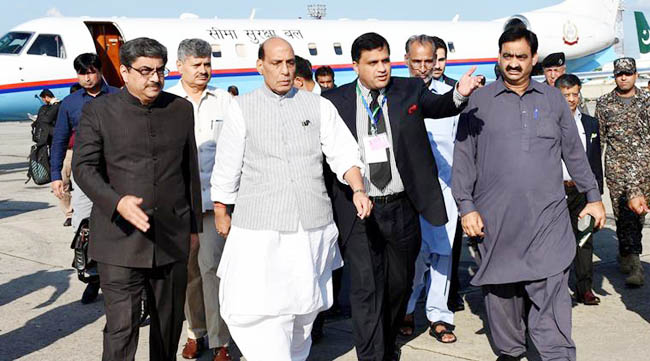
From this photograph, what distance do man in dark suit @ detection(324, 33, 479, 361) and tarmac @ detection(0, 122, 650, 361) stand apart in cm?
61

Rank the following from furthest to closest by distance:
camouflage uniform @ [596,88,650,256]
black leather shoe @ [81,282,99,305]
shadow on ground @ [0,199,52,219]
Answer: shadow on ground @ [0,199,52,219]
black leather shoe @ [81,282,99,305]
camouflage uniform @ [596,88,650,256]

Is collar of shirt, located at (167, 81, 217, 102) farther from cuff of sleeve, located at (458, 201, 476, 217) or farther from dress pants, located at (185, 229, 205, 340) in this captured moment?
cuff of sleeve, located at (458, 201, 476, 217)

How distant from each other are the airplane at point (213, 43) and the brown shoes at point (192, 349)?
12.9m

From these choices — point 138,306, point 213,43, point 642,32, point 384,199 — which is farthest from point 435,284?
point 642,32

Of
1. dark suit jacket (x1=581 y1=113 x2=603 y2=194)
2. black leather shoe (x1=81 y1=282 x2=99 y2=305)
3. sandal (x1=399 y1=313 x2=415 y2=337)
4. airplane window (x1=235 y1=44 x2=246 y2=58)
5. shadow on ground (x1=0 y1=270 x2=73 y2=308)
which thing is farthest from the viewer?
airplane window (x1=235 y1=44 x2=246 y2=58)

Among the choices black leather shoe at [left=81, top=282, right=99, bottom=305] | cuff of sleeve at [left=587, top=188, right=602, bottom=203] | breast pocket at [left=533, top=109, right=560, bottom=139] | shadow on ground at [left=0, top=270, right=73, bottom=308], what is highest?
breast pocket at [left=533, top=109, right=560, bottom=139]

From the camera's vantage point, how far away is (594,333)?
236 inches

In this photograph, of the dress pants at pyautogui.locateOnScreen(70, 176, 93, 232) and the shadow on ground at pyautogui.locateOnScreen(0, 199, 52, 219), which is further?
the shadow on ground at pyautogui.locateOnScreen(0, 199, 52, 219)

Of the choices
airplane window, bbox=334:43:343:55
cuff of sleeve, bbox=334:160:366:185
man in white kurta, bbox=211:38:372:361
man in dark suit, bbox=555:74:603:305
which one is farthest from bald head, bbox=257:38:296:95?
airplane window, bbox=334:43:343:55

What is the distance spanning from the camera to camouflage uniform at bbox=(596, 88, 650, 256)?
23.0 ft

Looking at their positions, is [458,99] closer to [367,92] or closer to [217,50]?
[367,92]

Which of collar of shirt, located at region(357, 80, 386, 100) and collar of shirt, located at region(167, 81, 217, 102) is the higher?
collar of shirt, located at region(357, 80, 386, 100)

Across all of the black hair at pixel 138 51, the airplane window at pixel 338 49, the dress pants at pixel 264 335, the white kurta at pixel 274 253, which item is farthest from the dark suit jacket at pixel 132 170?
the airplane window at pixel 338 49

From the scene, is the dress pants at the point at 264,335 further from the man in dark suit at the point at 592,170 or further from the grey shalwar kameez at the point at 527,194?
the man in dark suit at the point at 592,170
